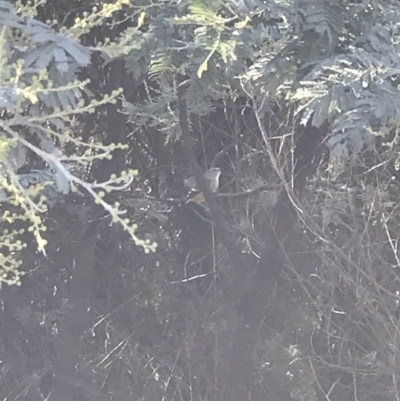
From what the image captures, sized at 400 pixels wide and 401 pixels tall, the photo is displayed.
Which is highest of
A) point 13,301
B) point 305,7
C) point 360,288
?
point 305,7

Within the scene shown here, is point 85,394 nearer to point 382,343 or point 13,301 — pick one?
point 13,301

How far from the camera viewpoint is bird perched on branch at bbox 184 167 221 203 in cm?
263

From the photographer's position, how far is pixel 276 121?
8.05ft

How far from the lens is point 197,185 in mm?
2629

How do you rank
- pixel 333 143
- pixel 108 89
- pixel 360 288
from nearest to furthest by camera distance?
pixel 333 143 < pixel 360 288 < pixel 108 89

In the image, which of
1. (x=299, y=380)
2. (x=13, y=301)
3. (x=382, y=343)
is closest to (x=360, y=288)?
(x=382, y=343)

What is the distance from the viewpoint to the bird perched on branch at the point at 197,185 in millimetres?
2631

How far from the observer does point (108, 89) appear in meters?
2.53

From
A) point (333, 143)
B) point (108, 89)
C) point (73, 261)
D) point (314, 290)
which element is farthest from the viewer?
point (73, 261)

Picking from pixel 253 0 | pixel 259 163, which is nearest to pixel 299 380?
pixel 259 163

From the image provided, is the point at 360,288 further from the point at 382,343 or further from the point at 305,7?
the point at 305,7

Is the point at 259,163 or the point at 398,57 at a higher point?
the point at 398,57

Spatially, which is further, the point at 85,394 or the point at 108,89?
the point at 85,394

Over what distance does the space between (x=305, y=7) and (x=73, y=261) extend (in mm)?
1852
